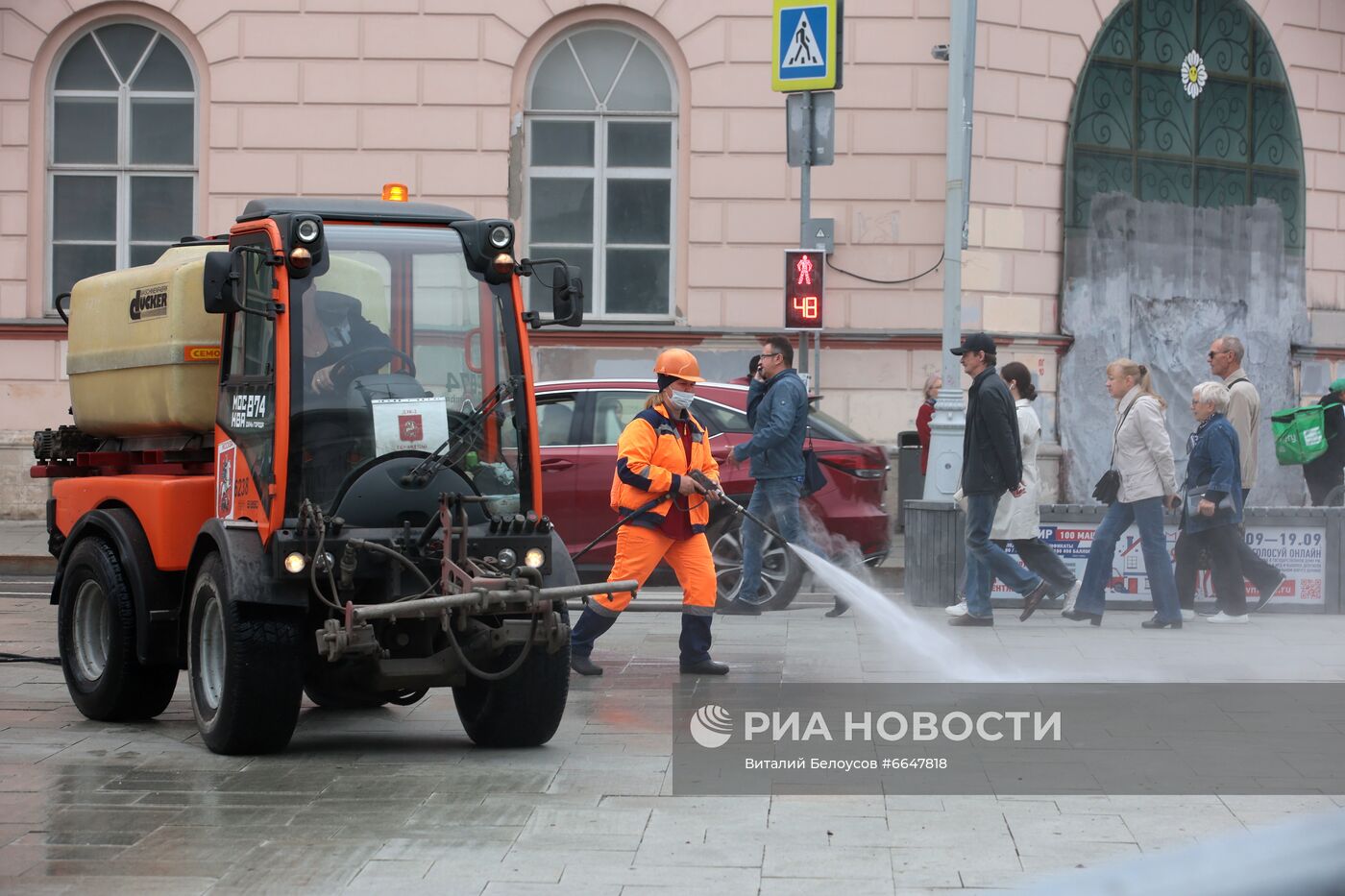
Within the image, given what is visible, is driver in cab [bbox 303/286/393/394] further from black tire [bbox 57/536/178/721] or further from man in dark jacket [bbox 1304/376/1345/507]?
man in dark jacket [bbox 1304/376/1345/507]

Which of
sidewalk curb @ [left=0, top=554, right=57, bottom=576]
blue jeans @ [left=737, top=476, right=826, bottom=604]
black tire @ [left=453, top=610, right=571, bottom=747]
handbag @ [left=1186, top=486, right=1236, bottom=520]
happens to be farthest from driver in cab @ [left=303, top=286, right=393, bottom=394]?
sidewalk curb @ [left=0, top=554, right=57, bottom=576]

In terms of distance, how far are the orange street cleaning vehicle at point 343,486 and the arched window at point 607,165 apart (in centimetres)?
1115

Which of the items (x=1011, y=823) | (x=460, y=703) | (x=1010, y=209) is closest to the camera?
(x=1011, y=823)

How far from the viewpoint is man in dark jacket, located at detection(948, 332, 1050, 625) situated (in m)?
11.9

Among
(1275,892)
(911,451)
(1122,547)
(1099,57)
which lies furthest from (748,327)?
(1275,892)

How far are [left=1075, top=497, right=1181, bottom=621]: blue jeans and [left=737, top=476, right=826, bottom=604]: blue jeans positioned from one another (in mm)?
1901

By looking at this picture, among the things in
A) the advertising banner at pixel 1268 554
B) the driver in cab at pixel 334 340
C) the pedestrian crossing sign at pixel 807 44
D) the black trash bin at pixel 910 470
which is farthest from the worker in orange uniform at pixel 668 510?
the black trash bin at pixel 910 470

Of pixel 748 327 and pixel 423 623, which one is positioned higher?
pixel 748 327

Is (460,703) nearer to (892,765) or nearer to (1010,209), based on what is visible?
(892,765)

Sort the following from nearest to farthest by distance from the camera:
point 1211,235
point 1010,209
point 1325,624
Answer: point 1325,624
point 1010,209
point 1211,235

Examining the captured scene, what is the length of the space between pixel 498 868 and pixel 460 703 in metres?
2.36

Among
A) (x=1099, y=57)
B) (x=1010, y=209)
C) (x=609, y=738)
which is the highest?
(x=1099, y=57)

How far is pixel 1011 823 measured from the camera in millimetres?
6156

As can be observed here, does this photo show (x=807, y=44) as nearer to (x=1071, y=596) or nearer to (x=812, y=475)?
(x=812, y=475)
